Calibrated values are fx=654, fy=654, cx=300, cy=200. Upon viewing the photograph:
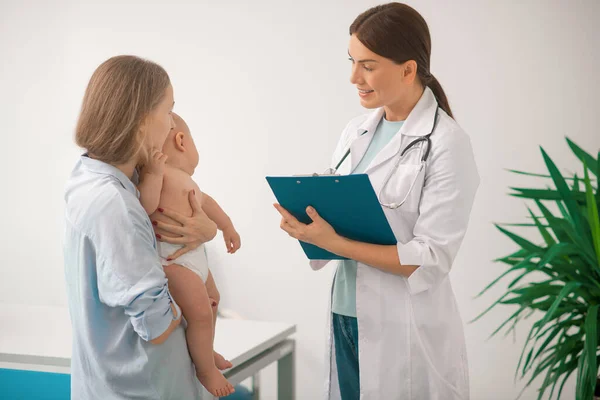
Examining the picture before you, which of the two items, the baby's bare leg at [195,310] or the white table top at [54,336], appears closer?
the baby's bare leg at [195,310]

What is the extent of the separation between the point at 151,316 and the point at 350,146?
0.86 metres

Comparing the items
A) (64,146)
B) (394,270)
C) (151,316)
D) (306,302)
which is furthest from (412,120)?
(64,146)

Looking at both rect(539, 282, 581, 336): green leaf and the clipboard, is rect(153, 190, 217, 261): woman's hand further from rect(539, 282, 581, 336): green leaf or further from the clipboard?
rect(539, 282, 581, 336): green leaf

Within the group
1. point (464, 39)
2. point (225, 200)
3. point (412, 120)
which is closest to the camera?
point (412, 120)

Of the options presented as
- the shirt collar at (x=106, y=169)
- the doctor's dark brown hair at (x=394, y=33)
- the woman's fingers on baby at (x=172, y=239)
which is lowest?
the woman's fingers on baby at (x=172, y=239)

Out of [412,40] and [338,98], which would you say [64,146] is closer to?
[338,98]

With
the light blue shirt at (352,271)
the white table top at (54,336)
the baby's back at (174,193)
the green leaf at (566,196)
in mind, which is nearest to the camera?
the green leaf at (566,196)

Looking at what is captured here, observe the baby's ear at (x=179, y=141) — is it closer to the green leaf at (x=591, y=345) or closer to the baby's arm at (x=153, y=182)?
the baby's arm at (x=153, y=182)

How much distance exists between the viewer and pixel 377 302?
5.71ft

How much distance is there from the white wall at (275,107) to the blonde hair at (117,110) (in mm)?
2288

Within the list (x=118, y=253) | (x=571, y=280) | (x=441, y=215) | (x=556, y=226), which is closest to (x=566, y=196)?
(x=556, y=226)

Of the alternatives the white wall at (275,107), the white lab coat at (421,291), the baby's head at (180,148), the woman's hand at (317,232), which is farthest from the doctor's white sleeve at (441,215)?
the white wall at (275,107)

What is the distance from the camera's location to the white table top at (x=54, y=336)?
2047 millimetres

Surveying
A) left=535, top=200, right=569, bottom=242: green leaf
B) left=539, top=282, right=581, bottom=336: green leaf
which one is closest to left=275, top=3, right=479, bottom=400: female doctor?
left=535, top=200, right=569, bottom=242: green leaf
